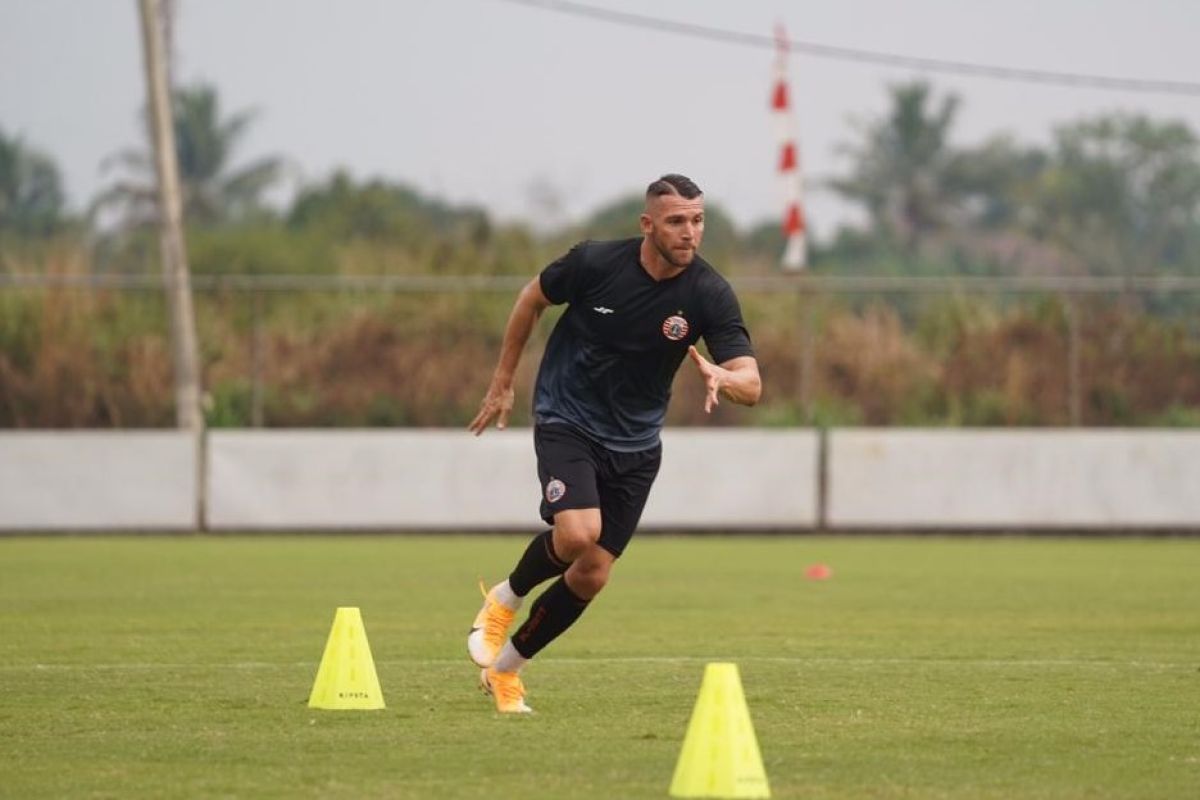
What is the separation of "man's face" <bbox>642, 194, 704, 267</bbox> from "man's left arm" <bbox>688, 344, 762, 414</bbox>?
0.42 meters

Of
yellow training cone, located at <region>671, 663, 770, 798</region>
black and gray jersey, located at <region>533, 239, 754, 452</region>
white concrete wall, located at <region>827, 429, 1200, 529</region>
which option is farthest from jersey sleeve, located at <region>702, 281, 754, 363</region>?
→ white concrete wall, located at <region>827, 429, 1200, 529</region>

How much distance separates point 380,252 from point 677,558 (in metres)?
19.0

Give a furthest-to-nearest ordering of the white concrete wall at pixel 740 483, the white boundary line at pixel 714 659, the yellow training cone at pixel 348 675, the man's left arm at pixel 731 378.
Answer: the white concrete wall at pixel 740 483
the white boundary line at pixel 714 659
the yellow training cone at pixel 348 675
the man's left arm at pixel 731 378

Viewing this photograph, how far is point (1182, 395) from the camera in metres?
29.9

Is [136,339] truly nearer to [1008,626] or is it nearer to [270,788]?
[1008,626]

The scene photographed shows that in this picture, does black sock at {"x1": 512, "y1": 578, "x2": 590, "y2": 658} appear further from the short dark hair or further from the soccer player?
the short dark hair

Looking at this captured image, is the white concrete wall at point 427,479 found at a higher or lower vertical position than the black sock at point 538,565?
lower

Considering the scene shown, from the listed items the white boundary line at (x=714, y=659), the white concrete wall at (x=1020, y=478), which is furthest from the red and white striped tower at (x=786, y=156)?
the white boundary line at (x=714, y=659)

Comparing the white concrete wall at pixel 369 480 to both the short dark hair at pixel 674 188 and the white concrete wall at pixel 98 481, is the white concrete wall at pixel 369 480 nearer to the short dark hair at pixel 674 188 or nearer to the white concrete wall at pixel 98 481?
the white concrete wall at pixel 98 481

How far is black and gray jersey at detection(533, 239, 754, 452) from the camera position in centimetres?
A: 989

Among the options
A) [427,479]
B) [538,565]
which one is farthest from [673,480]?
[538,565]

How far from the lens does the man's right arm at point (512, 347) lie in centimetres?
1019

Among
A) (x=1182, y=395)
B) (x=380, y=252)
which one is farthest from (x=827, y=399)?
(x=380, y=252)

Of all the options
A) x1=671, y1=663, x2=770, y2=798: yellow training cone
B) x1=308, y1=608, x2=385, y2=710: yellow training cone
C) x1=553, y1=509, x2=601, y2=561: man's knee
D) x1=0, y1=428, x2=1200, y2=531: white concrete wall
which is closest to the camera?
x1=671, y1=663, x2=770, y2=798: yellow training cone
